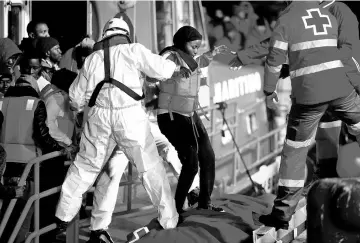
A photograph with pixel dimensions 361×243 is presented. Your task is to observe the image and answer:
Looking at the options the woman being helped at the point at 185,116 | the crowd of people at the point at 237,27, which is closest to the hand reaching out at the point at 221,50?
the woman being helped at the point at 185,116

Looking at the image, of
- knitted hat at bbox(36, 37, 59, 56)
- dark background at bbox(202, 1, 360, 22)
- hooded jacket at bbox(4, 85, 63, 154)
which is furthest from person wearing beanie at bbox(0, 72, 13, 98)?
dark background at bbox(202, 1, 360, 22)

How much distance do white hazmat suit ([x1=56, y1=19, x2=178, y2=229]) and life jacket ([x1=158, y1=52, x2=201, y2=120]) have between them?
453 mm

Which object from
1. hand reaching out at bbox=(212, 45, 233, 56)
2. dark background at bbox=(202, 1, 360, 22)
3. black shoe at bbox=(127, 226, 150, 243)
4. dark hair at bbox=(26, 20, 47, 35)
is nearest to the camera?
black shoe at bbox=(127, 226, 150, 243)

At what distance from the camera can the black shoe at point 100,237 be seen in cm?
568

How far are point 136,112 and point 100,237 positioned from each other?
3.27 ft

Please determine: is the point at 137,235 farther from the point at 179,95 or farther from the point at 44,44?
the point at 44,44

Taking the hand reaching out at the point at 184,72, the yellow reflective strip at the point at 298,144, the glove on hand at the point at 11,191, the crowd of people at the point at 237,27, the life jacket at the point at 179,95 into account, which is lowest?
the glove on hand at the point at 11,191

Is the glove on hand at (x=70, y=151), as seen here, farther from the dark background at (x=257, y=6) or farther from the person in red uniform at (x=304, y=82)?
the dark background at (x=257, y=6)

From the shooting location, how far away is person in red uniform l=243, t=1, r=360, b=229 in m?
5.20

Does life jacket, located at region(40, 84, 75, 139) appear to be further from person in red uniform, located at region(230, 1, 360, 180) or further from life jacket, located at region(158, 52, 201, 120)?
person in red uniform, located at region(230, 1, 360, 180)

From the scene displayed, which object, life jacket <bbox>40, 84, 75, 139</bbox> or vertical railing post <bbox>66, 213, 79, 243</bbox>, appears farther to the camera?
life jacket <bbox>40, 84, 75, 139</bbox>

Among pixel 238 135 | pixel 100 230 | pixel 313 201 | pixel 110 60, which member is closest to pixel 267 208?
pixel 100 230

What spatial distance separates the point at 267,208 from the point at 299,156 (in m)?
1.25

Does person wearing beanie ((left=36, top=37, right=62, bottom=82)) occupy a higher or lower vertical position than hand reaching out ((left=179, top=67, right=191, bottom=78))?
higher
